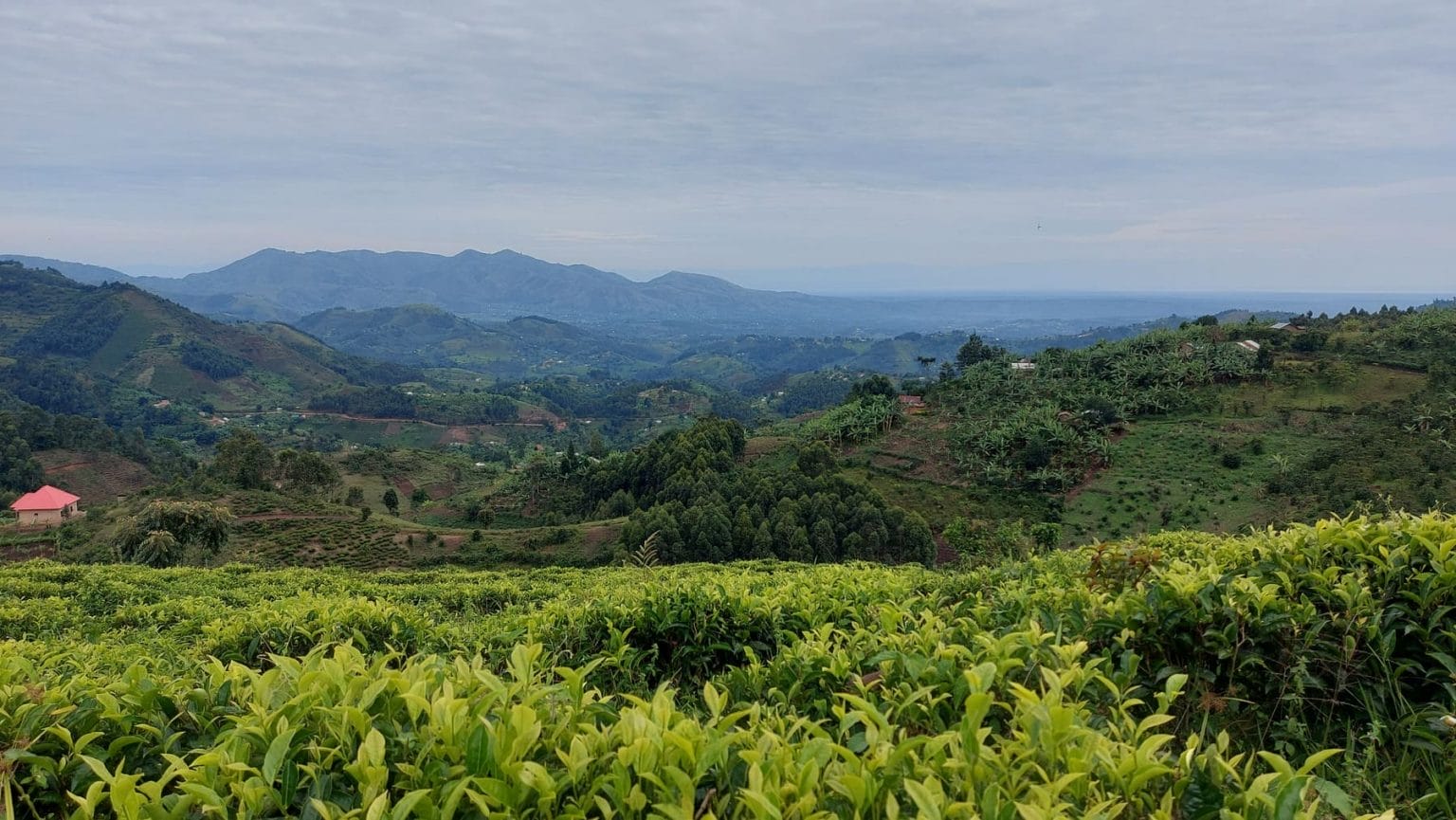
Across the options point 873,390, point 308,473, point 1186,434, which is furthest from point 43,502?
point 1186,434

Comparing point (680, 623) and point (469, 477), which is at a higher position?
point (680, 623)

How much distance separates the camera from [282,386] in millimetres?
138250

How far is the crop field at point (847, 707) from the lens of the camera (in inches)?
65.2

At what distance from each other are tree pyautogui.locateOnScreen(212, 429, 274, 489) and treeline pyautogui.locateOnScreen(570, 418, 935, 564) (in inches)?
1027

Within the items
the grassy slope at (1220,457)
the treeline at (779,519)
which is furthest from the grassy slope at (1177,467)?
the treeline at (779,519)

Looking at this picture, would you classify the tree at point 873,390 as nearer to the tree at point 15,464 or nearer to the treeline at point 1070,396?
the treeline at point 1070,396

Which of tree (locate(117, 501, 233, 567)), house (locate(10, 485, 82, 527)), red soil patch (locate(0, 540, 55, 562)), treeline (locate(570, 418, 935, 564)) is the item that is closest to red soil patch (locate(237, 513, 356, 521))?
red soil patch (locate(0, 540, 55, 562))

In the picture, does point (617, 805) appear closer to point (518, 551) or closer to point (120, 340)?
point (518, 551)

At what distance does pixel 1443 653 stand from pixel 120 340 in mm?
184606

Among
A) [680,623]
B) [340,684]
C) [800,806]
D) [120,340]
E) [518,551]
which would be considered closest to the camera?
[800,806]

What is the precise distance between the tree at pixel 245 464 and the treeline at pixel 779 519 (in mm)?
26073

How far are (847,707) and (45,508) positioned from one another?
59.2m

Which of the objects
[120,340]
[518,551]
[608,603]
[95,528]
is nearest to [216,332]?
[120,340]

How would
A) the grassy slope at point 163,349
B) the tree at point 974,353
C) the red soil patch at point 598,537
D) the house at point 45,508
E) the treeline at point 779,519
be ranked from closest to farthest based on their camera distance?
the treeline at point 779,519, the red soil patch at point 598,537, the house at point 45,508, the tree at point 974,353, the grassy slope at point 163,349
